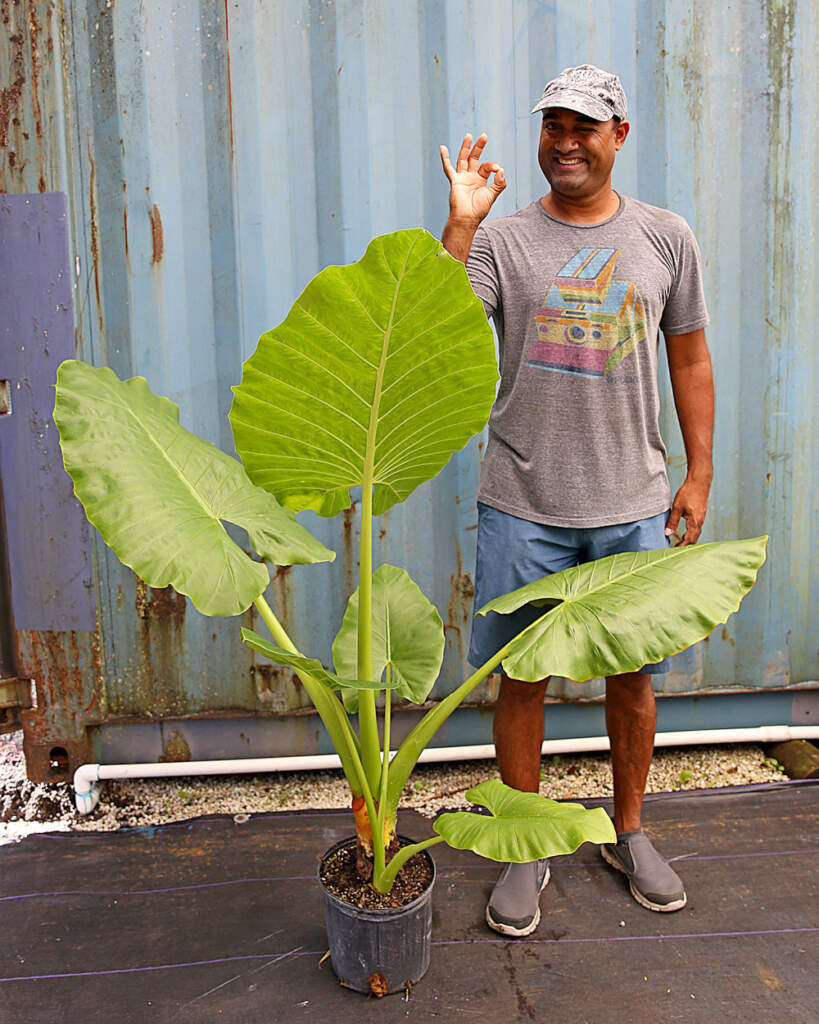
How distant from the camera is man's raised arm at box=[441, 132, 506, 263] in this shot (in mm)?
1632

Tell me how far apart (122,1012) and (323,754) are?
101 cm

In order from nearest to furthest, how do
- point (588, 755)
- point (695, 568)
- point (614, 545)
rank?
1. point (695, 568)
2. point (614, 545)
3. point (588, 755)

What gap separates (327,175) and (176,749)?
173cm

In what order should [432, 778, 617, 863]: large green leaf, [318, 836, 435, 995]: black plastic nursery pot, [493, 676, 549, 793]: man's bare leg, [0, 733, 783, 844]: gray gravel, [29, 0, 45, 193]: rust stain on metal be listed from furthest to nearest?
[0, 733, 783, 844]: gray gravel
[29, 0, 45, 193]: rust stain on metal
[493, 676, 549, 793]: man's bare leg
[318, 836, 435, 995]: black plastic nursery pot
[432, 778, 617, 863]: large green leaf

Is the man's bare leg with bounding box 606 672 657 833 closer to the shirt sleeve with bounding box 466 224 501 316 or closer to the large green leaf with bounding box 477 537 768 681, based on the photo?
the large green leaf with bounding box 477 537 768 681

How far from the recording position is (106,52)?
2.21 metres

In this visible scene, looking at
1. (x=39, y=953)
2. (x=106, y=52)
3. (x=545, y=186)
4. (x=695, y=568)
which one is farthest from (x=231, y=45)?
(x=39, y=953)

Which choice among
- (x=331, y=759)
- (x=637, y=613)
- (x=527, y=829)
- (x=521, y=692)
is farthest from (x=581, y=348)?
(x=331, y=759)

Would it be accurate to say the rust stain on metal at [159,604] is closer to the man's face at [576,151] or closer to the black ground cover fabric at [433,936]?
the black ground cover fabric at [433,936]

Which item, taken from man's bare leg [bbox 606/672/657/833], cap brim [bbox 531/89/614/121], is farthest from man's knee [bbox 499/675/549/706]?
cap brim [bbox 531/89/614/121]

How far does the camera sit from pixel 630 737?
194 centimetres

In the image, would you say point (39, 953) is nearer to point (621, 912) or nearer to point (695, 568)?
point (621, 912)

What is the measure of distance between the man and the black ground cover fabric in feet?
0.32

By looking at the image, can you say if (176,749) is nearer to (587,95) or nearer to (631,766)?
(631,766)
